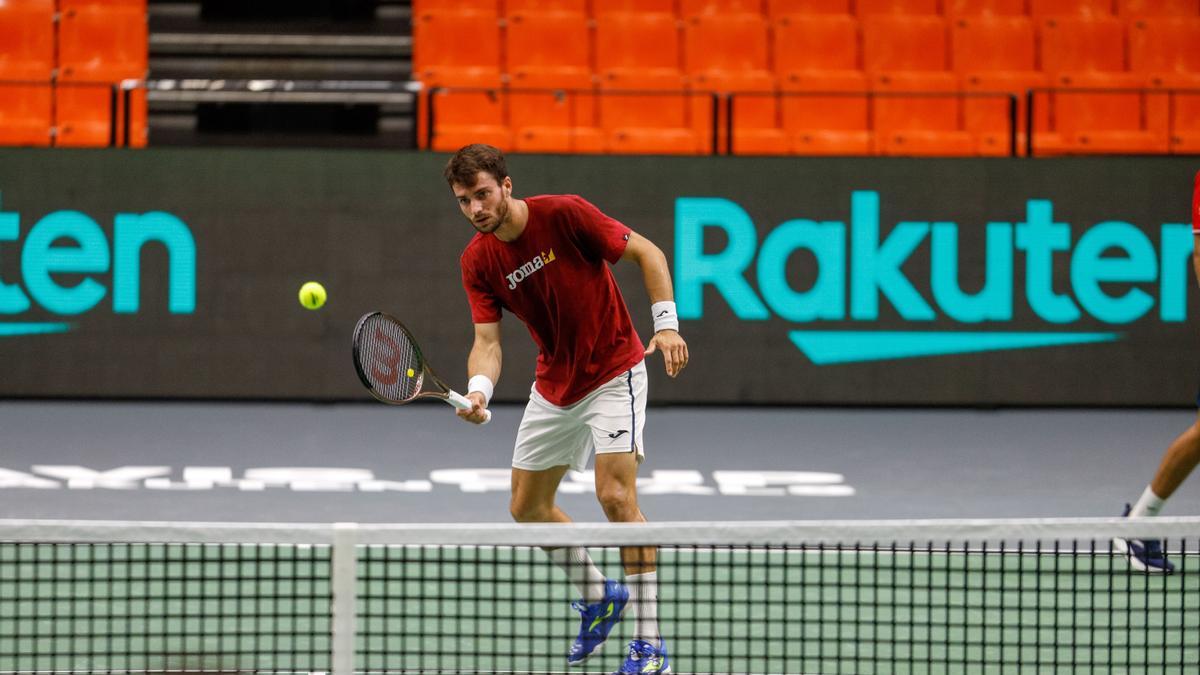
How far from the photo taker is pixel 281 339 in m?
10.8

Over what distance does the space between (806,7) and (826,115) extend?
1452 millimetres

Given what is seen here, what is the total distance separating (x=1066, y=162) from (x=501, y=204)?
7.32 meters

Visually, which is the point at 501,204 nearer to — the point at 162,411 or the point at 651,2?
the point at 162,411

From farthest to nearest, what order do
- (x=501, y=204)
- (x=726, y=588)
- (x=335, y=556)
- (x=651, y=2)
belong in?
1. (x=651, y=2)
2. (x=726, y=588)
3. (x=501, y=204)
4. (x=335, y=556)

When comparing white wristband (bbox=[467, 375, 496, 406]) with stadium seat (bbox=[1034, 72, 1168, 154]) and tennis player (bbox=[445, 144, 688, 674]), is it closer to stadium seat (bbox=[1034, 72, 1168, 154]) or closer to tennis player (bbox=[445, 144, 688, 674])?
tennis player (bbox=[445, 144, 688, 674])

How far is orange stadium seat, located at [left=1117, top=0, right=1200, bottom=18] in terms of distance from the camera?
1288 centimetres

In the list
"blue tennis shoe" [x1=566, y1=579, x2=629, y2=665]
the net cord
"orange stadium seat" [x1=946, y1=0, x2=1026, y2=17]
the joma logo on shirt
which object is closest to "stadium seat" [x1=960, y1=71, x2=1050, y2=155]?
"orange stadium seat" [x1=946, y1=0, x2=1026, y2=17]

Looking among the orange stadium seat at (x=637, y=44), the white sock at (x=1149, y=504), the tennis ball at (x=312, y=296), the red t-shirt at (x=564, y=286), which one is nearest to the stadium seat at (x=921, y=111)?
the orange stadium seat at (x=637, y=44)

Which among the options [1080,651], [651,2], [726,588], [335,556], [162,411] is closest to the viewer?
[335,556]

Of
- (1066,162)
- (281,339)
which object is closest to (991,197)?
(1066,162)

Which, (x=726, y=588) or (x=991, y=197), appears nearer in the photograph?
(x=726, y=588)

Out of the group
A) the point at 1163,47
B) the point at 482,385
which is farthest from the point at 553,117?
the point at 482,385

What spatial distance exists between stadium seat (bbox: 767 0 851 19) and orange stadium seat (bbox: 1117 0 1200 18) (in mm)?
2377

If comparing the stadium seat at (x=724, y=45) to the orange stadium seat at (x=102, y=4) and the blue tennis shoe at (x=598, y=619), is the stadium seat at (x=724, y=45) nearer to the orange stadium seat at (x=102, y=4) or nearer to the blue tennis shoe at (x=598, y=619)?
the orange stadium seat at (x=102, y=4)
